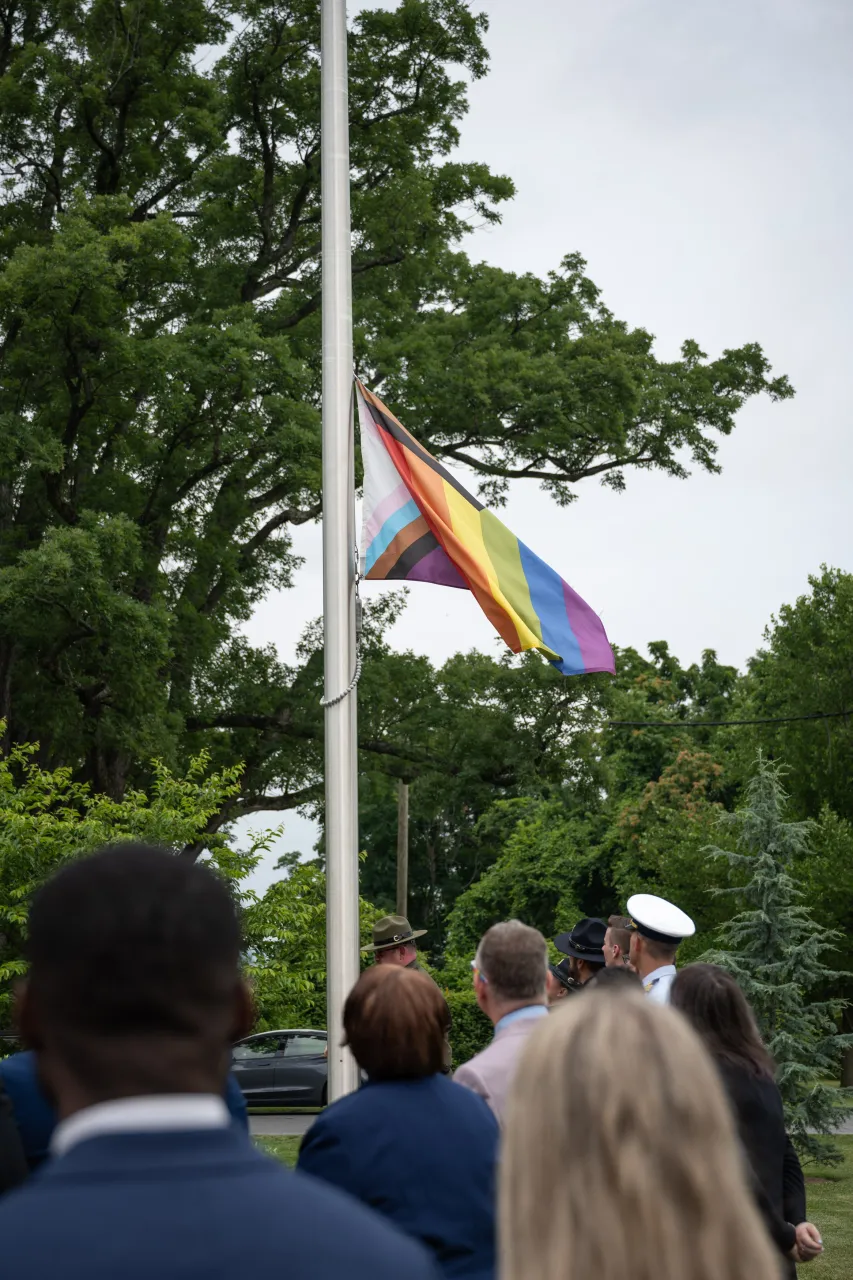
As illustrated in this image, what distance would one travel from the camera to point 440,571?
8250 millimetres

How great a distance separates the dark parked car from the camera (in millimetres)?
25078

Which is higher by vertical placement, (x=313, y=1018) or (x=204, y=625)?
(x=204, y=625)

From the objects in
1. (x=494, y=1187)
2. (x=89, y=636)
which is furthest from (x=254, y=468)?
(x=494, y=1187)

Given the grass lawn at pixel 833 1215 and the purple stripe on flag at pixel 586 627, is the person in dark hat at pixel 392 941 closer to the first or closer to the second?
the purple stripe on flag at pixel 586 627

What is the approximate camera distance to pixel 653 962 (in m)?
5.78

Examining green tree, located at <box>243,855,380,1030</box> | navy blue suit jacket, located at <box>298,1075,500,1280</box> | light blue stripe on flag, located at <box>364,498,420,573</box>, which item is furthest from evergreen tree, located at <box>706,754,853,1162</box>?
navy blue suit jacket, located at <box>298,1075,500,1280</box>

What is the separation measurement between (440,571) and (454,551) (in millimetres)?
215

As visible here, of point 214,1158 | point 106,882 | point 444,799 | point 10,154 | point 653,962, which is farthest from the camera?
point 444,799

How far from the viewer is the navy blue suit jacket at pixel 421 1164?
3.10 metres

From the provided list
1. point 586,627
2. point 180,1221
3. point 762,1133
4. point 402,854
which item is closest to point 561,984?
point 586,627

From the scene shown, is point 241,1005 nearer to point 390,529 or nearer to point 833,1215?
point 390,529

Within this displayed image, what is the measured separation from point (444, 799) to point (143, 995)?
2996cm

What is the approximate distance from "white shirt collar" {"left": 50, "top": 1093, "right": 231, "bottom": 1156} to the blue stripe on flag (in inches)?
269

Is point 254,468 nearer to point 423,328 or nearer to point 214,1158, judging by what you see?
point 423,328
